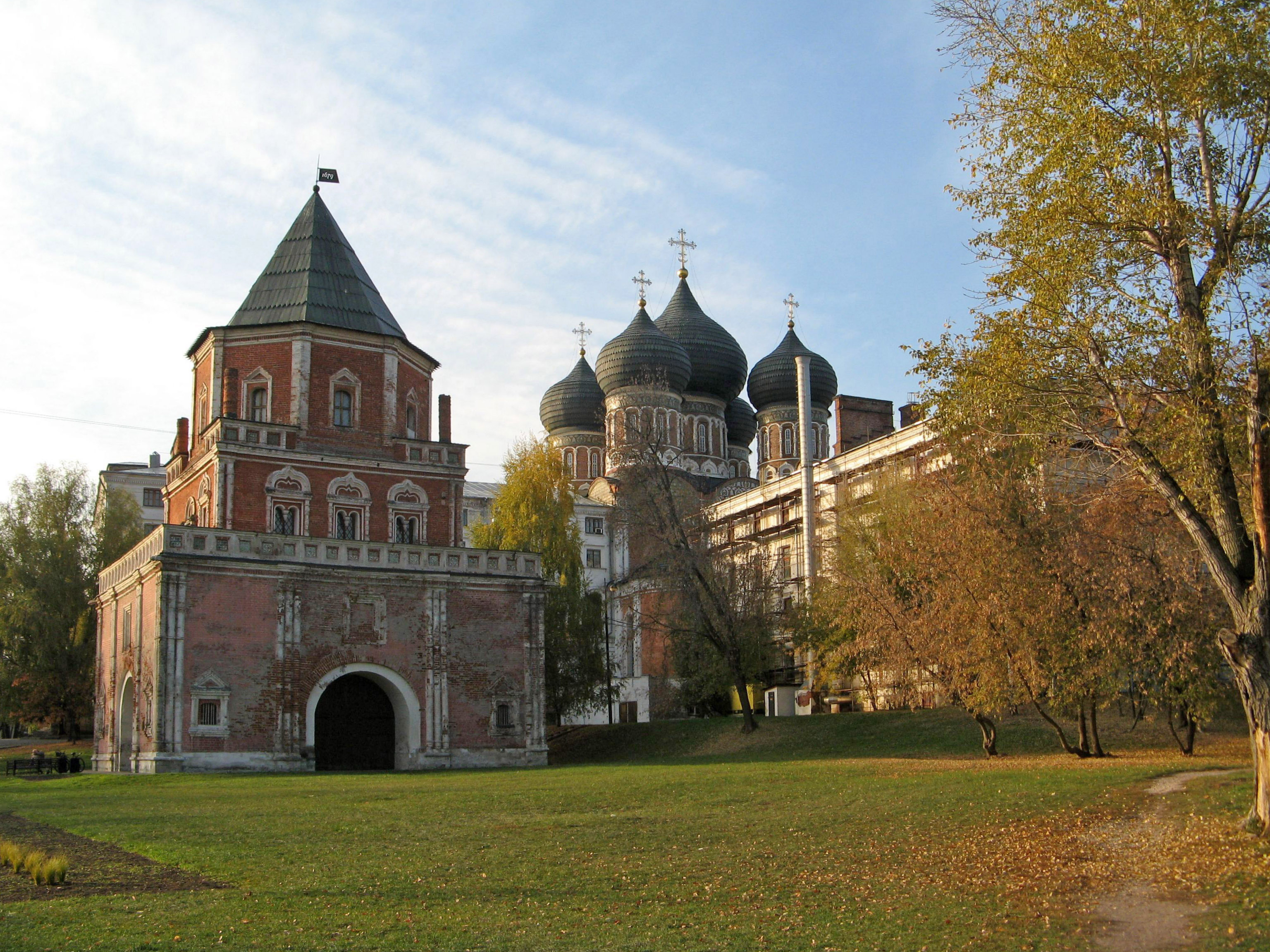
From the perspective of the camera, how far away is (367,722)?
34344mm

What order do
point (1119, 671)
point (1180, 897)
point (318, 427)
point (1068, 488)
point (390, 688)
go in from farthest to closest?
point (318, 427) → point (390, 688) → point (1068, 488) → point (1119, 671) → point (1180, 897)

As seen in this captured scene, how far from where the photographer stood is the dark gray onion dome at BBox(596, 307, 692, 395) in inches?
2571

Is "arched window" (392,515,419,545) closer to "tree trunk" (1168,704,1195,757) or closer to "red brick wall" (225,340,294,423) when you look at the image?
"red brick wall" (225,340,294,423)

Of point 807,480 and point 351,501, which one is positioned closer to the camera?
point 351,501

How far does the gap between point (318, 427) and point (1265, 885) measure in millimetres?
30162

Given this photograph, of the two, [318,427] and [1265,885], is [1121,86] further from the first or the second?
[318,427]

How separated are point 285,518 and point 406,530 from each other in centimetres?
369

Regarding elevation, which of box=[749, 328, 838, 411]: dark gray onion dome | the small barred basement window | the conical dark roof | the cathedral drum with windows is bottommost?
the small barred basement window

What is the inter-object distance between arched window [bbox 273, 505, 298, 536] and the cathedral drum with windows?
8 centimetres

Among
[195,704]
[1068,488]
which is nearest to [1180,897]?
[1068,488]

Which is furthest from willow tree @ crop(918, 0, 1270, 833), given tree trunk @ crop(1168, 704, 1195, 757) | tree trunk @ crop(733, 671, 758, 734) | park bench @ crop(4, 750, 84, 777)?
park bench @ crop(4, 750, 84, 777)

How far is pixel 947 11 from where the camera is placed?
1451cm

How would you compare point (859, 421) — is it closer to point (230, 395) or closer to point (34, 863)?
point (230, 395)

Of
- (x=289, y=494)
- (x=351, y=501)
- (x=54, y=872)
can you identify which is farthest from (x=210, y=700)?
(x=54, y=872)
